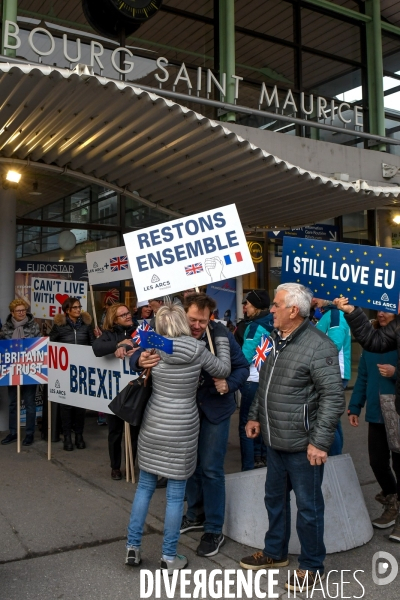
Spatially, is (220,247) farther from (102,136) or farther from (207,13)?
(207,13)

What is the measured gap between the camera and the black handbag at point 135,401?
150 inches

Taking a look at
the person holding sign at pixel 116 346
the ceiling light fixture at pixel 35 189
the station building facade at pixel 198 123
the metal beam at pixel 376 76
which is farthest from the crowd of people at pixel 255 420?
the metal beam at pixel 376 76

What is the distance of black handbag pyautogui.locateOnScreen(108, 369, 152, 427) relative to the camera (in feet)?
12.5

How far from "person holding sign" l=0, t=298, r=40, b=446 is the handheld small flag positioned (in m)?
3.77

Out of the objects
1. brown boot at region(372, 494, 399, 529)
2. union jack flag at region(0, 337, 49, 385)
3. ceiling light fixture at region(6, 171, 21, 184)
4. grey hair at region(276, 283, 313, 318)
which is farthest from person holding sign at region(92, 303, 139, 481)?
ceiling light fixture at region(6, 171, 21, 184)

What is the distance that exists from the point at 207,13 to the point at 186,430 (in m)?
9.16

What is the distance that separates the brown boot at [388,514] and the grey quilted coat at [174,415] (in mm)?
1772

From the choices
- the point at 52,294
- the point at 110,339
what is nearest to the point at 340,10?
→ the point at 52,294

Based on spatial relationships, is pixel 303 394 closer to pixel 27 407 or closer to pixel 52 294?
pixel 27 407

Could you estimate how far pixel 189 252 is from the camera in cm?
437

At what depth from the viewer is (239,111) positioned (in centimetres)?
951

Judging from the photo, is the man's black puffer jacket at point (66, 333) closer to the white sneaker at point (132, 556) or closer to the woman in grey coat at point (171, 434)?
the woman in grey coat at point (171, 434)

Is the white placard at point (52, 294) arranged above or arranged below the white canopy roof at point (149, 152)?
below

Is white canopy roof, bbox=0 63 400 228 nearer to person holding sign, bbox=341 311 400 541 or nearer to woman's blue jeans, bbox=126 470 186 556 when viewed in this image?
person holding sign, bbox=341 311 400 541
